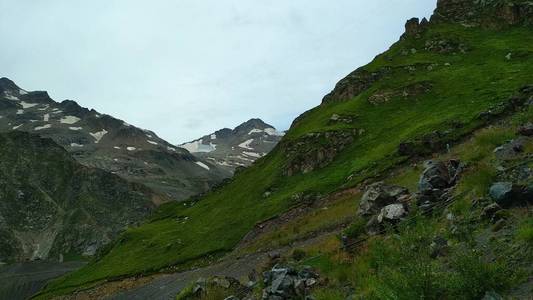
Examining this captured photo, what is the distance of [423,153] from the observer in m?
55.3

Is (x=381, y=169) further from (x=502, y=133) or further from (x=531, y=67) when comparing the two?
(x=531, y=67)

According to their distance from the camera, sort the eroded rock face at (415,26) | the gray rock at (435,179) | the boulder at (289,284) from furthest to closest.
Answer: the eroded rock face at (415,26), the gray rock at (435,179), the boulder at (289,284)

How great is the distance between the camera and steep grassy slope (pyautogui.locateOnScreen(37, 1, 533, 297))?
64.2 m

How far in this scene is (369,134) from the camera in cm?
7750

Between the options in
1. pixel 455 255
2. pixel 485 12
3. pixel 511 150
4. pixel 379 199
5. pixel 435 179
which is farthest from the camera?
pixel 485 12

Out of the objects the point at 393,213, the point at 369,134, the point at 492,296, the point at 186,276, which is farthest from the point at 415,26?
the point at 492,296

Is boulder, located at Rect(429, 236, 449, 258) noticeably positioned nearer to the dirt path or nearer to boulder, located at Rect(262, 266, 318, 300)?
boulder, located at Rect(262, 266, 318, 300)

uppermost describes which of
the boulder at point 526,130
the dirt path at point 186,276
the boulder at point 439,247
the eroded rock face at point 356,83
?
the eroded rock face at point 356,83

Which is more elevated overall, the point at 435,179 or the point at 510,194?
the point at 435,179

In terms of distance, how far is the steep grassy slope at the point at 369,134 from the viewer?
211ft

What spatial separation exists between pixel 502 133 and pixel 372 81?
73.3 meters

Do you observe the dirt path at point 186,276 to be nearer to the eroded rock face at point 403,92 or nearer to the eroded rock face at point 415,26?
the eroded rock face at point 403,92

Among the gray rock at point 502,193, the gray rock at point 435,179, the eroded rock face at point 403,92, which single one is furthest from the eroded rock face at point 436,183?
the eroded rock face at point 403,92

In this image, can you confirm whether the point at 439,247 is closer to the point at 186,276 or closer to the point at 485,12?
the point at 186,276
